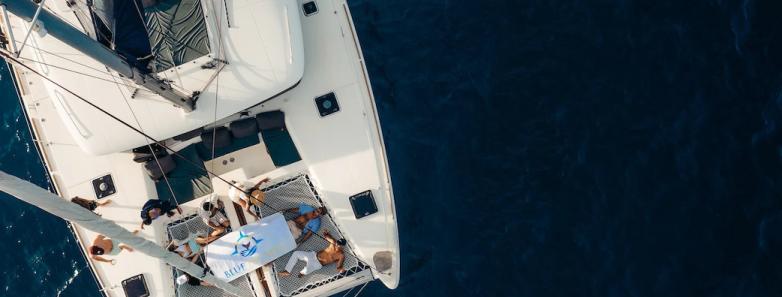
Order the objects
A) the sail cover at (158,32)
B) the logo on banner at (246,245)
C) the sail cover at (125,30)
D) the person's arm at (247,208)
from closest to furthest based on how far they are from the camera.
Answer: the sail cover at (125,30) → the sail cover at (158,32) → the logo on banner at (246,245) → the person's arm at (247,208)

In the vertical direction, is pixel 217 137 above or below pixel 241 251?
above

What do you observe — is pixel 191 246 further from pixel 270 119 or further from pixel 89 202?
pixel 270 119

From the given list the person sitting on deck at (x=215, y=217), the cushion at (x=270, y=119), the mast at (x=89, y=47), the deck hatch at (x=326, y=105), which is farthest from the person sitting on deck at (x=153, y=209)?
the deck hatch at (x=326, y=105)

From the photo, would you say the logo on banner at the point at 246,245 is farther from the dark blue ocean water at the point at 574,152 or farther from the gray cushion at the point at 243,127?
the dark blue ocean water at the point at 574,152

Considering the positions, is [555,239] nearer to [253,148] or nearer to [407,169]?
[407,169]

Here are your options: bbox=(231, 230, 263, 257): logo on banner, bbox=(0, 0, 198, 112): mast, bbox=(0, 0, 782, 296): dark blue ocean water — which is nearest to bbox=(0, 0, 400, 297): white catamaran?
bbox=(231, 230, 263, 257): logo on banner

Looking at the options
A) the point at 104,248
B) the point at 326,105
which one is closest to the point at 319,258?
the point at 326,105

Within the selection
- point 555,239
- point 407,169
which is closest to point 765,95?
point 555,239
